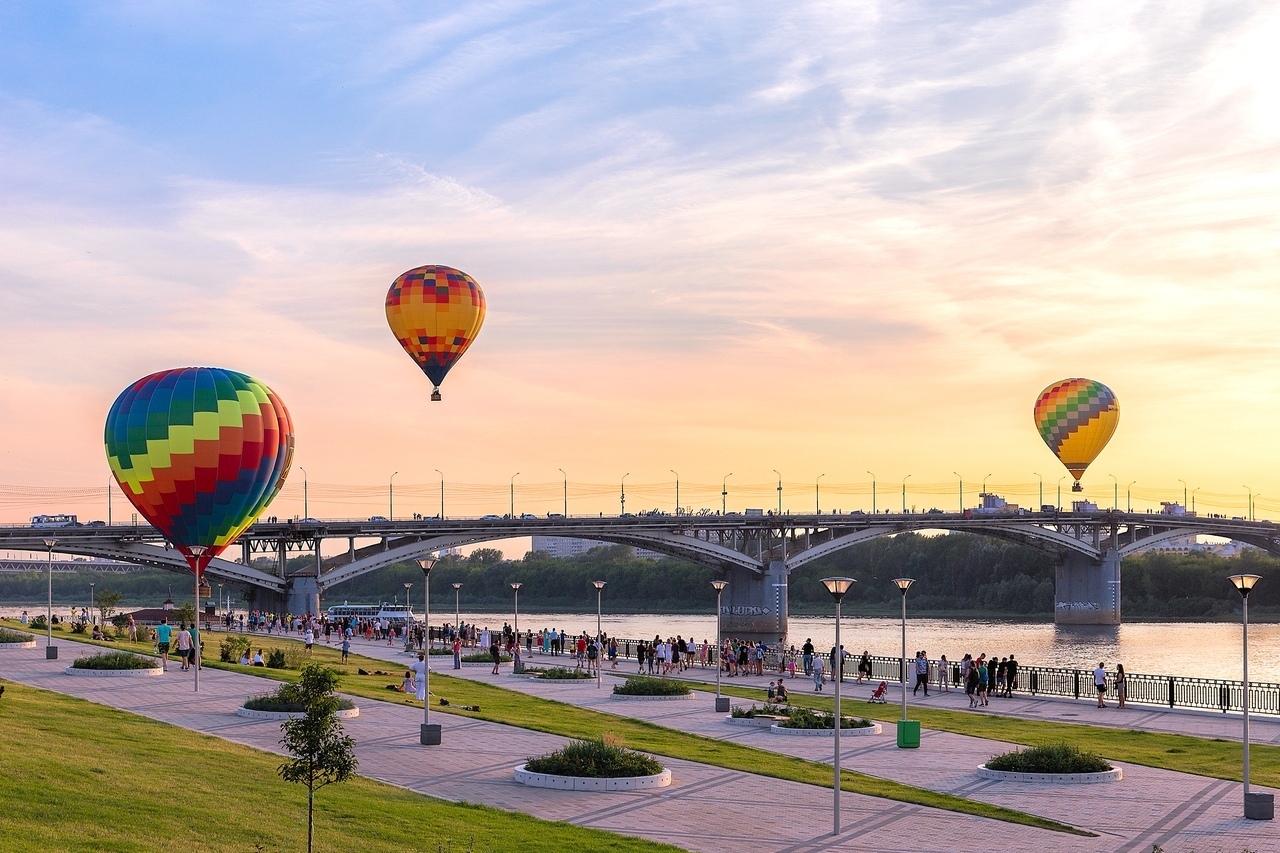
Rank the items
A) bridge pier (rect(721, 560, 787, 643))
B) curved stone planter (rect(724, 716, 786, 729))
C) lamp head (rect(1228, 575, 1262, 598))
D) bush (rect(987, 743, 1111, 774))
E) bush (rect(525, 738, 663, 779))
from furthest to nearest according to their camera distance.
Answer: bridge pier (rect(721, 560, 787, 643)) < curved stone planter (rect(724, 716, 786, 729)) < bush (rect(987, 743, 1111, 774)) < lamp head (rect(1228, 575, 1262, 598)) < bush (rect(525, 738, 663, 779))

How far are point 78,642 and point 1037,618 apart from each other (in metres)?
109

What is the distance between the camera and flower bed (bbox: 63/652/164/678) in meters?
34.4

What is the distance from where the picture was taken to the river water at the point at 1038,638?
70.8 m

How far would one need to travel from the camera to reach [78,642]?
4522cm

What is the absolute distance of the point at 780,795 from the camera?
21.3 meters

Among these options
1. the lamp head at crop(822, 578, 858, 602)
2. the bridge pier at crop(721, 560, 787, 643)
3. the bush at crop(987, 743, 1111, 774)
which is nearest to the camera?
the lamp head at crop(822, 578, 858, 602)

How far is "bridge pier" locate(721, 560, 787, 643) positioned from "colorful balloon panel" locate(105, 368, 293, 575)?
65.7 meters

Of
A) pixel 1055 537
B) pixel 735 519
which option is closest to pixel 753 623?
pixel 735 519

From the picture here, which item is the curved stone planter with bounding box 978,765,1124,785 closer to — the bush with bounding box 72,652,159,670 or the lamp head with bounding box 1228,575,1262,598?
the lamp head with bounding box 1228,575,1262,598

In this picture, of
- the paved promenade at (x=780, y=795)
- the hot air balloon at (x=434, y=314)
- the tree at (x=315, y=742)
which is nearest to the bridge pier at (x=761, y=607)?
the hot air balloon at (x=434, y=314)

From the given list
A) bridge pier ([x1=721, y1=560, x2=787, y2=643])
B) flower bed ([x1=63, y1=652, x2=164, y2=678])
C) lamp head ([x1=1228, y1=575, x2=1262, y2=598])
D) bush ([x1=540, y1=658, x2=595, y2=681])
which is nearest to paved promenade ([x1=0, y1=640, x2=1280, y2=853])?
lamp head ([x1=1228, y1=575, x2=1262, y2=598])

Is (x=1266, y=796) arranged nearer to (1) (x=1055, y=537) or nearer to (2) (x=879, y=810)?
(2) (x=879, y=810)

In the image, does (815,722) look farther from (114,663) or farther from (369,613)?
(369,613)

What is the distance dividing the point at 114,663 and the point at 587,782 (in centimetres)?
1909
